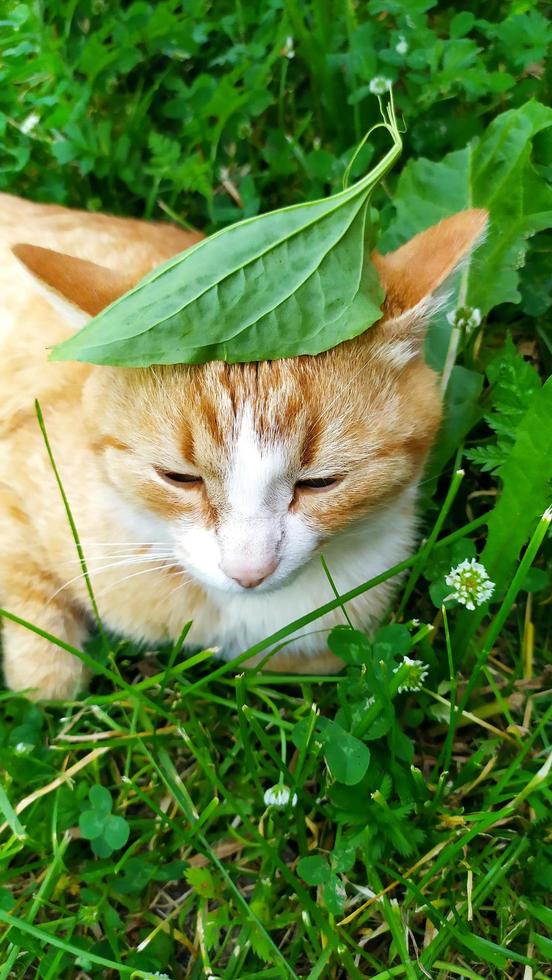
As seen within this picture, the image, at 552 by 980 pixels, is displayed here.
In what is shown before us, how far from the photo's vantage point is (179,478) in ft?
4.52

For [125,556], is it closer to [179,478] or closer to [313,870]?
[179,478]

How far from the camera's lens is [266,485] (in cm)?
129

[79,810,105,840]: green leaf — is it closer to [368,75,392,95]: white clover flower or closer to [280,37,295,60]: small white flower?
[368,75,392,95]: white clover flower

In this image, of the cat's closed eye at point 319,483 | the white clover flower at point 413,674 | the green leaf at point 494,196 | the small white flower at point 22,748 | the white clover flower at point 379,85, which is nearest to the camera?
the cat's closed eye at point 319,483

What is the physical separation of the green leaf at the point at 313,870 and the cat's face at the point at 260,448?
0.55 m

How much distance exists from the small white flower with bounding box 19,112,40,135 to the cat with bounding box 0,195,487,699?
508 mm

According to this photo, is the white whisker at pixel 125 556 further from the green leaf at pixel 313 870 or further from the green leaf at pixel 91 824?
the green leaf at pixel 313 870

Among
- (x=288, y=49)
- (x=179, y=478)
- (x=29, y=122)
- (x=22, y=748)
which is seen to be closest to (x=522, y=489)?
(x=179, y=478)

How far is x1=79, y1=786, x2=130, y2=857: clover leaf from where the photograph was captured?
1.60m

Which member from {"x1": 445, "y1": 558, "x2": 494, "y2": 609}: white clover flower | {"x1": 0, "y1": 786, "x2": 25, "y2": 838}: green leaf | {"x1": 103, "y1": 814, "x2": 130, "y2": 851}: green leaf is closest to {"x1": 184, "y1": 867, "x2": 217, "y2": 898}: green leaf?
{"x1": 103, "y1": 814, "x2": 130, "y2": 851}: green leaf

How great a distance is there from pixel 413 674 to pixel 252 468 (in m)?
Answer: 0.54

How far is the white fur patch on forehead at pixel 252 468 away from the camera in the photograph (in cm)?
126

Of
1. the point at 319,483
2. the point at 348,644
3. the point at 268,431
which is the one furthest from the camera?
the point at 348,644

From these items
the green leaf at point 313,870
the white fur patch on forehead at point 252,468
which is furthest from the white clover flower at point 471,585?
the green leaf at point 313,870
